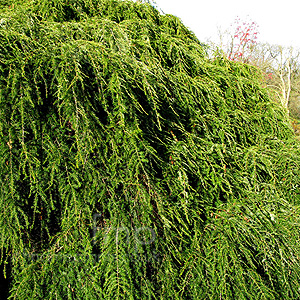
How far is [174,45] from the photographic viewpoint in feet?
5.17

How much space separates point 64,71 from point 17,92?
189 millimetres

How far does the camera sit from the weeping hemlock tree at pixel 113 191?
1.03 meters

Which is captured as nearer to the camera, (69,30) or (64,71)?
(64,71)

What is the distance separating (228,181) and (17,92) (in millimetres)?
1042

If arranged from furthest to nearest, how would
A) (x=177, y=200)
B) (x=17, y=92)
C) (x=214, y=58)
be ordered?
1. (x=214, y=58)
2. (x=177, y=200)
3. (x=17, y=92)

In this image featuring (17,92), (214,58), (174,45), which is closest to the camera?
(17,92)

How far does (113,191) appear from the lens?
1.11 meters

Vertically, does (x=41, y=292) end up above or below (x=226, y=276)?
below

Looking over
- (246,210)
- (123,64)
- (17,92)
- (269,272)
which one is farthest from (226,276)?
(17,92)

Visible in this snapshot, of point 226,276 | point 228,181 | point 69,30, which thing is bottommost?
point 226,276

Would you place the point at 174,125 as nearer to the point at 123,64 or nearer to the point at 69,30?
the point at 123,64

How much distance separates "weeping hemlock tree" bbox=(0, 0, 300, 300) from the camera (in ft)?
3.38

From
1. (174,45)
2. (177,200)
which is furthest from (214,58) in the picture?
(177,200)

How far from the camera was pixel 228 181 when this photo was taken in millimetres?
1401
